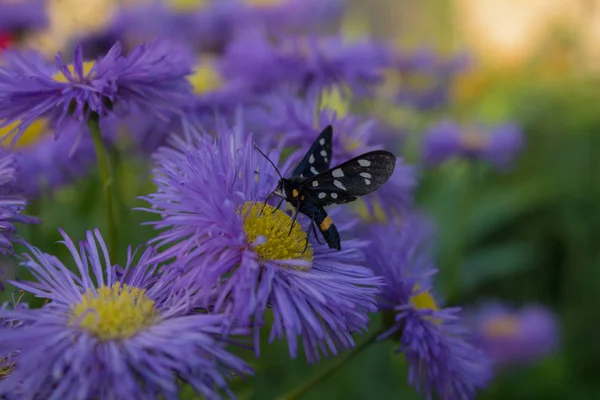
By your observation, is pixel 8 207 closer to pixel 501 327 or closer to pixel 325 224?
pixel 325 224

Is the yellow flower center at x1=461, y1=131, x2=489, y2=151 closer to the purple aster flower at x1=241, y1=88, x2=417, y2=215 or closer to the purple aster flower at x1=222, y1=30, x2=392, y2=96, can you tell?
the purple aster flower at x1=222, y1=30, x2=392, y2=96

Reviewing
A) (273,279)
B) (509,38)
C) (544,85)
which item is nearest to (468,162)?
(273,279)

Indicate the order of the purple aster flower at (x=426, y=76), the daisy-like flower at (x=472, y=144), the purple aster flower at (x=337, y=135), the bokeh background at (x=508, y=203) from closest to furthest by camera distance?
the purple aster flower at (x=337, y=135), the bokeh background at (x=508, y=203), the daisy-like flower at (x=472, y=144), the purple aster flower at (x=426, y=76)

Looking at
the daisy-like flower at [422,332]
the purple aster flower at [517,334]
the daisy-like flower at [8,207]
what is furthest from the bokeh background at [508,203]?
the daisy-like flower at [422,332]

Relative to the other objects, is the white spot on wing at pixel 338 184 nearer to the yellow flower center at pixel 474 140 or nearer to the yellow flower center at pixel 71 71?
the yellow flower center at pixel 71 71

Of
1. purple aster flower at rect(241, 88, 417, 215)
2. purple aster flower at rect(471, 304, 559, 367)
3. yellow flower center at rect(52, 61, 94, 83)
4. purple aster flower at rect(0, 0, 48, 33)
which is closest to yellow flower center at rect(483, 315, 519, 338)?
purple aster flower at rect(471, 304, 559, 367)

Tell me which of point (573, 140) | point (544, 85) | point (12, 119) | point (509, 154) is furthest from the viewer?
point (544, 85)

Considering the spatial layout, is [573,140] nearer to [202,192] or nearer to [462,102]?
[462,102]

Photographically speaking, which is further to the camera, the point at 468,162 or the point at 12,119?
the point at 468,162
